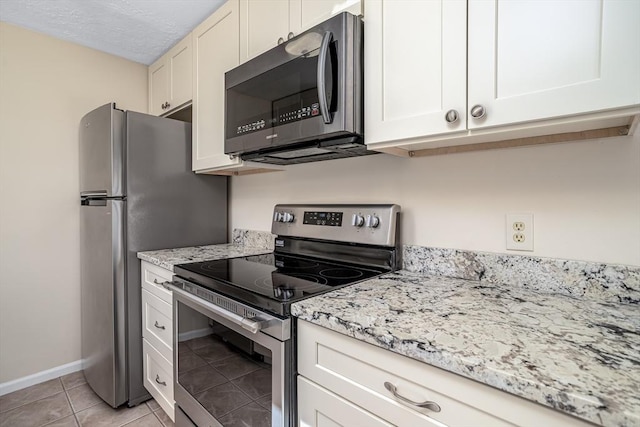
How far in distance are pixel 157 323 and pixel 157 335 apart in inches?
2.6

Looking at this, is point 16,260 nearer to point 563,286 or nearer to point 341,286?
point 341,286

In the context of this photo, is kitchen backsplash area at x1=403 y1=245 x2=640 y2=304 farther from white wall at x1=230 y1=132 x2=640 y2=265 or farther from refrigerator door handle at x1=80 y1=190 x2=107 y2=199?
refrigerator door handle at x1=80 y1=190 x2=107 y2=199

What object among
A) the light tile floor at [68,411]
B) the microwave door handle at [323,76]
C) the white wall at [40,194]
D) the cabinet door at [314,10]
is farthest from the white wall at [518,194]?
the white wall at [40,194]

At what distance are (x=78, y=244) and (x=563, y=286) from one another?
2830 mm

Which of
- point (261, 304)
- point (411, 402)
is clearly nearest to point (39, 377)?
point (261, 304)

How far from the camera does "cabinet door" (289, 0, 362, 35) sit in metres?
1.16

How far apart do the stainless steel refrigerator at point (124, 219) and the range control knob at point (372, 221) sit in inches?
50.1

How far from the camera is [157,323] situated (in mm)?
1673

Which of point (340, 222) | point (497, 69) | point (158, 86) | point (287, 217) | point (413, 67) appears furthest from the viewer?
point (158, 86)

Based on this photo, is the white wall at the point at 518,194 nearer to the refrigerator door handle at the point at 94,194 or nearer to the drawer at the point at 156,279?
the drawer at the point at 156,279

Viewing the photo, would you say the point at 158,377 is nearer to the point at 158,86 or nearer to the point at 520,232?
the point at 520,232

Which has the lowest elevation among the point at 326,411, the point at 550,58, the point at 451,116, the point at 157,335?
the point at 157,335

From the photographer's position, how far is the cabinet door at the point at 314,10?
3.81 feet

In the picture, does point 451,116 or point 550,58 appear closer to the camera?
point 550,58
